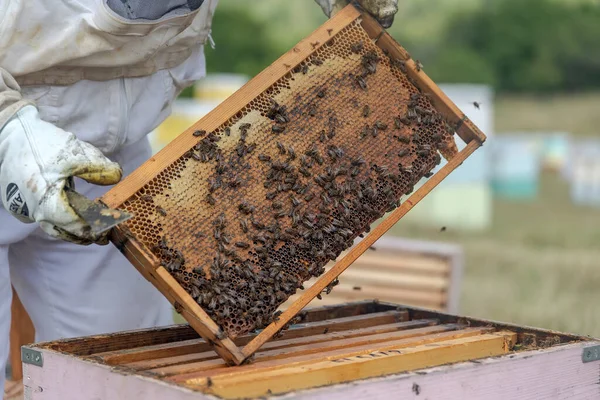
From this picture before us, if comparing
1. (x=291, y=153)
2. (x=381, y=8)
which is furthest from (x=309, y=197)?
(x=381, y=8)

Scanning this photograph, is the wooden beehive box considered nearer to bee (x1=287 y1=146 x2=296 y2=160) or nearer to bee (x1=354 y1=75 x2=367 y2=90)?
bee (x1=287 y1=146 x2=296 y2=160)

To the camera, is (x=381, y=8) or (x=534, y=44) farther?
(x=534, y=44)

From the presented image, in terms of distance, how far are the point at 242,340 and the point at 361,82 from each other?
107cm

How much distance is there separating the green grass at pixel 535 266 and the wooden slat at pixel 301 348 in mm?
3356

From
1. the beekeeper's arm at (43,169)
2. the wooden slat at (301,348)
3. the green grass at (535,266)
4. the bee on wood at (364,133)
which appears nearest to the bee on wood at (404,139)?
the bee on wood at (364,133)

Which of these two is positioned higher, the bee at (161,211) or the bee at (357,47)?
the bee at (357,47)

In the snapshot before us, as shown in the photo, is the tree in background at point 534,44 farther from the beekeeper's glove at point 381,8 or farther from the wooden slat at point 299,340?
the wooden slat at point 299,340

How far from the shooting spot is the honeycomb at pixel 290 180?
9.66ft

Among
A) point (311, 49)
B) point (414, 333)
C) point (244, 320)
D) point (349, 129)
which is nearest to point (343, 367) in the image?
point (244, 320)

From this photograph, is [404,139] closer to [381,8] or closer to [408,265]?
[381,8]

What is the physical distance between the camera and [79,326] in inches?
152

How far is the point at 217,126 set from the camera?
313 cm

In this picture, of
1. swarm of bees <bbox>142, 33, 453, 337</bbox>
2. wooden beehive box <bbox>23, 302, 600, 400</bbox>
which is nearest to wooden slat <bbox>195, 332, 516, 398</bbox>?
wooden beehive box <bbox>23, 302, 600, 400</bbox>

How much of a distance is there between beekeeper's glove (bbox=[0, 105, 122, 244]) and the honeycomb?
0.56ft
